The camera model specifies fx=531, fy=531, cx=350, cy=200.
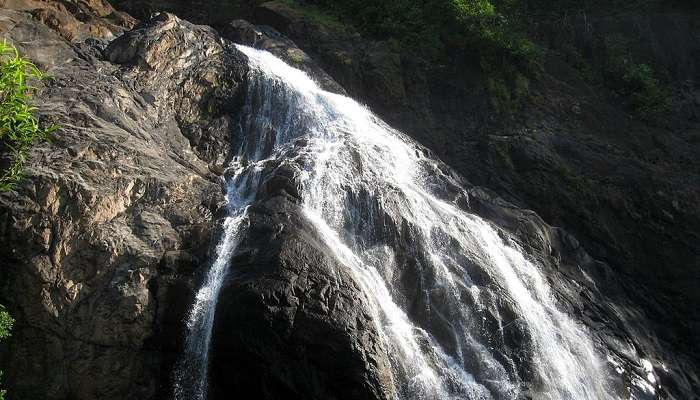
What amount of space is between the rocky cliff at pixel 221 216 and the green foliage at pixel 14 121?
0.28 meters

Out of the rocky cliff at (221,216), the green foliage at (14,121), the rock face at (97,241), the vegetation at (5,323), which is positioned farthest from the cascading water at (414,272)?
the green foliage at (14,121)

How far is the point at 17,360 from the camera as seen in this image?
8.84 meters

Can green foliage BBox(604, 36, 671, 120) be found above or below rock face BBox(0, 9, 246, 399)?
above

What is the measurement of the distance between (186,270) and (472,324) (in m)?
5.66

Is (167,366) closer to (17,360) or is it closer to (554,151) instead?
(17,360)

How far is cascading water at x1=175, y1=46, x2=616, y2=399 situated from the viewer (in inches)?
372

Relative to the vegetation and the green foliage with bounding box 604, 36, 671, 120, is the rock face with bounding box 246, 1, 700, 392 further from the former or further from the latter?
the vegetation

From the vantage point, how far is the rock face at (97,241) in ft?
29.3

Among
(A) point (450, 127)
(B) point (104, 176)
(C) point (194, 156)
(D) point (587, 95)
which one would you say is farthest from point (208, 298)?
(D) point (587, 95)

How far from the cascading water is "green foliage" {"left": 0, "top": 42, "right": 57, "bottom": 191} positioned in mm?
3790

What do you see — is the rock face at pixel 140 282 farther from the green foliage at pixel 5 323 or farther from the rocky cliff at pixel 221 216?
the green foliage at pixel 5 323

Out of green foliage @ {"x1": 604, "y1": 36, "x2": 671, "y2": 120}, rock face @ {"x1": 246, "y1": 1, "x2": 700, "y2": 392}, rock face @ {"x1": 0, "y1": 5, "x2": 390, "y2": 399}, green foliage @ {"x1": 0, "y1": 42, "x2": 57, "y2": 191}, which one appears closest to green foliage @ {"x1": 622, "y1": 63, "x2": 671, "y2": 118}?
green foliage @ {"x1": 604, "y1": 36, "x2": 671, "y2": 120}

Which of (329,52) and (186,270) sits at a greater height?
(329,52)

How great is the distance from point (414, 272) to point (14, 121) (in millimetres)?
8007
